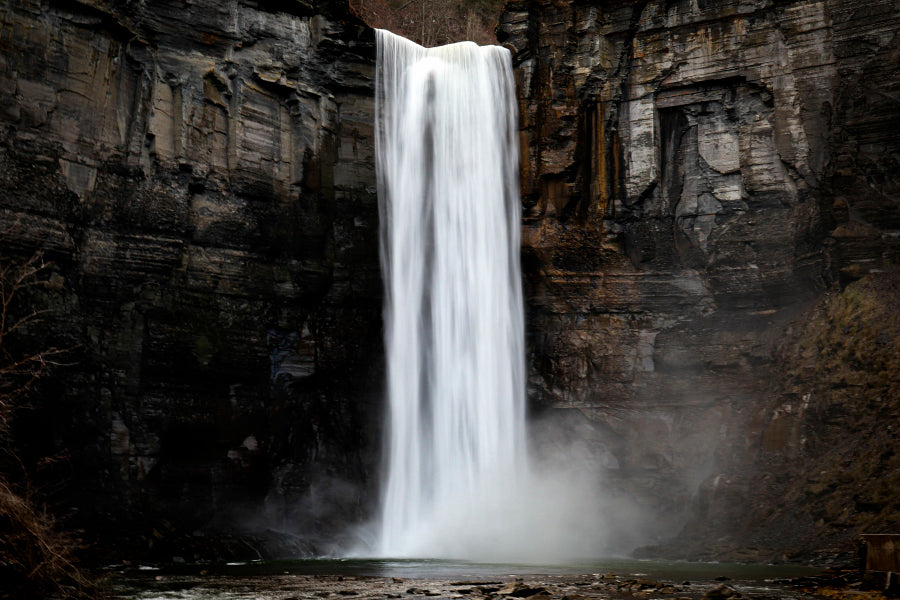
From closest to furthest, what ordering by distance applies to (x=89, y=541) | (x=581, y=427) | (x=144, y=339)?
1. (x=89, y=541)
2. (x=144, y=339)
3. (x=581, y=427)

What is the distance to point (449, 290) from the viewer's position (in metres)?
26.2

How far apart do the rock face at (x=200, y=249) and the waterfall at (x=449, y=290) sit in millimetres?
726

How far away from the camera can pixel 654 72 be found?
26828mm

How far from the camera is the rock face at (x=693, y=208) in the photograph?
24219 millimetres

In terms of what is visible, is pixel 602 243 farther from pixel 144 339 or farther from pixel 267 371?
pixel 144 339

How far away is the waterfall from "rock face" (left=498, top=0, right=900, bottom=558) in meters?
0.93

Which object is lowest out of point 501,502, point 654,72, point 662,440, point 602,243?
point 501,502

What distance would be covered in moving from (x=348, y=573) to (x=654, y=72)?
55.0 ft

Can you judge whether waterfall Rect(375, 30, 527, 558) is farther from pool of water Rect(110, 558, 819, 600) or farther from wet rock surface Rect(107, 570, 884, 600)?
wet rock surface Rect(107, 570, 884, 600)

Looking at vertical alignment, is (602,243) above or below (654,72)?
below

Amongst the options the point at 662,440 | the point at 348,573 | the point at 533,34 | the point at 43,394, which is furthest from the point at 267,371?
the point at 533,34

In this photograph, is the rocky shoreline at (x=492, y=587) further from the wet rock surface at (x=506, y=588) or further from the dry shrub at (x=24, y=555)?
the dry shrub at (x=24, y=555)

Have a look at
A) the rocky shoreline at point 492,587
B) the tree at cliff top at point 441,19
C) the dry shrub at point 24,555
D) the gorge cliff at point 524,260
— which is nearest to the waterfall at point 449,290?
the gorge cliff at point 524,260

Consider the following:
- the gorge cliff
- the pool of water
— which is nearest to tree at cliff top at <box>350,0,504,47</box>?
the gorge cliff
